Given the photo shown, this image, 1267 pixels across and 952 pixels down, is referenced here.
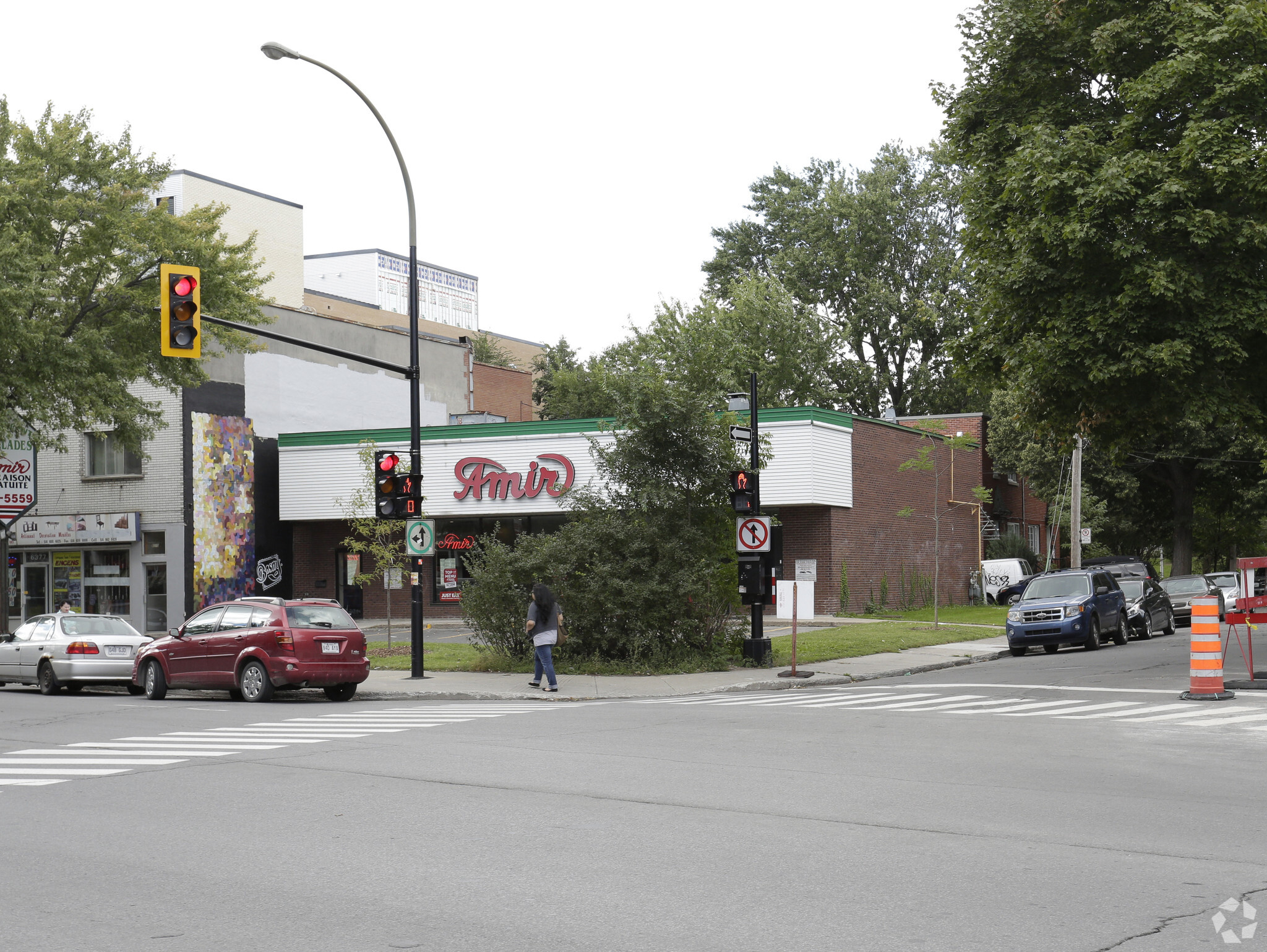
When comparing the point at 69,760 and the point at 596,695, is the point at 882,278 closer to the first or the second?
the point at 596,695

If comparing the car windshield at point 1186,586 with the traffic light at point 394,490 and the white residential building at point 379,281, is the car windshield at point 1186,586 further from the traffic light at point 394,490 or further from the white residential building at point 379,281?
the white residential building at point 379,281

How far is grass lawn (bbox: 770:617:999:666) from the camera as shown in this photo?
2525 centimetres

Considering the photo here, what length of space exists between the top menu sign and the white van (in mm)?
31028

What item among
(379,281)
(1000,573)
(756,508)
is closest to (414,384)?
(756,508)

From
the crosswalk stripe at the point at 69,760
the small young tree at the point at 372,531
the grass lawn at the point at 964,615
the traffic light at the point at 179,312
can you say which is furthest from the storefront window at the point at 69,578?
the crosswalk stripe at the point at 69,760

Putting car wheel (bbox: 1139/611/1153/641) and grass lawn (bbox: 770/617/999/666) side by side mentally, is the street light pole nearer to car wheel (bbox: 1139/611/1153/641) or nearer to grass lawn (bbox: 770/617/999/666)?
grass lawn (bbox: 770/617/999/666)

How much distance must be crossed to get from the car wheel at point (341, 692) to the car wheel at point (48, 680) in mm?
5929

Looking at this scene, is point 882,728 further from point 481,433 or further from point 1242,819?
point 481,433

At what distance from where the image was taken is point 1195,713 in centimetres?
1537

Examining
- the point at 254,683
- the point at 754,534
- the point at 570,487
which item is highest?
the point at 570,487

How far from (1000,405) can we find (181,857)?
4791 cm

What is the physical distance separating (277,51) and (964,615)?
27231mm

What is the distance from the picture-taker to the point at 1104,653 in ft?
84.7

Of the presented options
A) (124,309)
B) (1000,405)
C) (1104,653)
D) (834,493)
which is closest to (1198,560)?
(1000,405)
